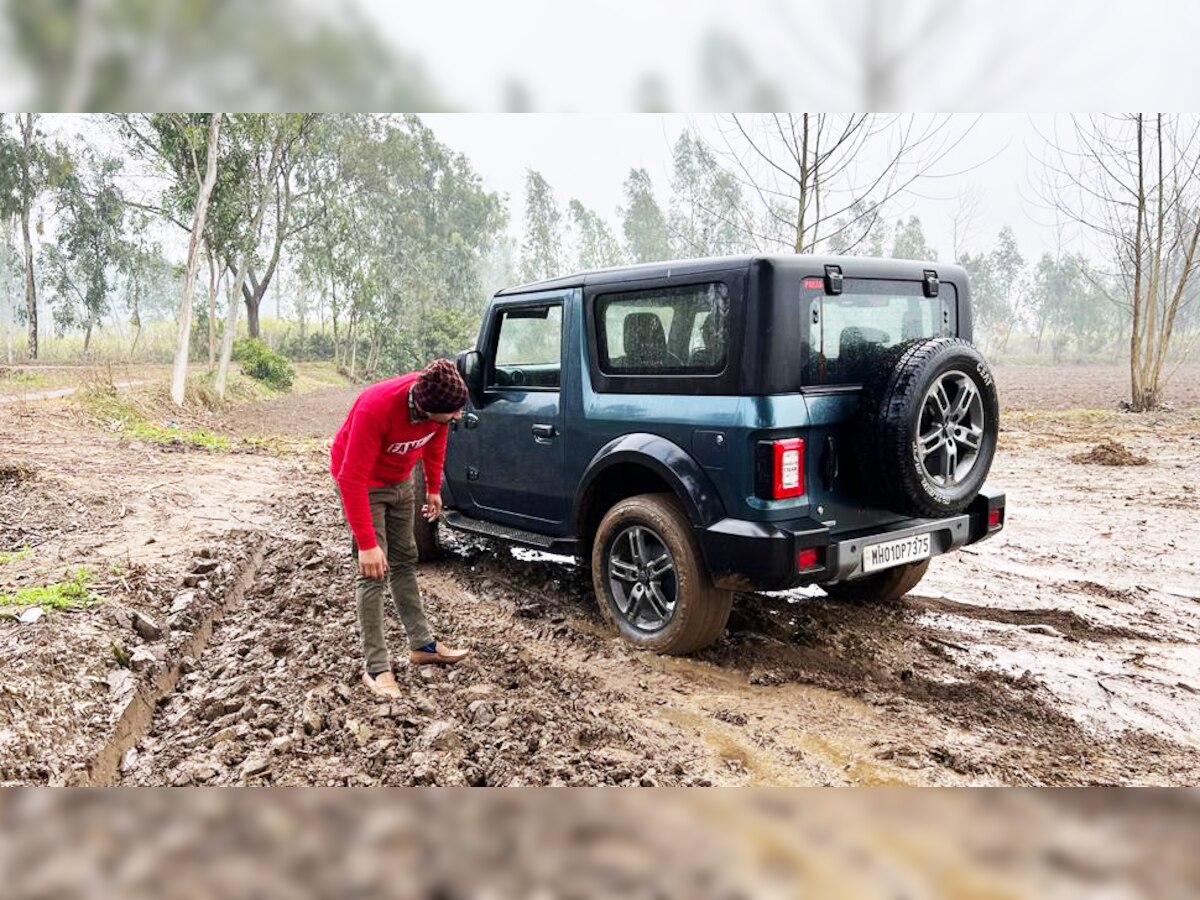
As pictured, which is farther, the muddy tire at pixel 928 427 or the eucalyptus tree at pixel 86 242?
the eucalyptus tree at pixel 86 242

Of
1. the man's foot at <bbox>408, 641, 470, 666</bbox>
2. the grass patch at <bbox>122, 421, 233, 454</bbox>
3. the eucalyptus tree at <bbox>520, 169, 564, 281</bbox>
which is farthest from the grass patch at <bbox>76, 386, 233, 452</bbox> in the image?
the eucalyptus tree at <bbox>520, 169, 564, 281</bbox>

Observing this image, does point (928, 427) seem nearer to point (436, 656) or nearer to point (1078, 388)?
point (436, 656)

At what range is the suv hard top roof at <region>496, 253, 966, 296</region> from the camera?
3.59m

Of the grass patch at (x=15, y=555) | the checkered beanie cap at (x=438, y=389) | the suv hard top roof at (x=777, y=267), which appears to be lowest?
the grass patch at (x=15, y=555)

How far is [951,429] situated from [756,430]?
95cm

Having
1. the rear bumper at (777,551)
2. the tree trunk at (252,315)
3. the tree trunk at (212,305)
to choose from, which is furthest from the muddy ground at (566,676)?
the tree trunk at (252,315)

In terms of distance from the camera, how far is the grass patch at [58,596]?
4164 mm

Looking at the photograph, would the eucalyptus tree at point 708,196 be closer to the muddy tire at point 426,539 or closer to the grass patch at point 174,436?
the muddy tire at point 426,539

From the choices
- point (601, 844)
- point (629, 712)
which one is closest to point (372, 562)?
point (629, 712)

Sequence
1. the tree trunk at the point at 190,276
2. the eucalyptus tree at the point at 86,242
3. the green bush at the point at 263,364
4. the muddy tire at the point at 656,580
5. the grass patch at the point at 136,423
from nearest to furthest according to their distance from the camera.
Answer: the muddy tire at the point at 656,580
the grass patch at the point at 136,423
the tree trunk at the point at 190,276
the eucalyptus tree at the point at 86,242
the green bush at the point at 263,364

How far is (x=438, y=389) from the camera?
11.0ft

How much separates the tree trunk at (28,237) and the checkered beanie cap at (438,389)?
1358 centimetres

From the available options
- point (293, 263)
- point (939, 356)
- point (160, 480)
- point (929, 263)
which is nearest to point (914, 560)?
point (939, 356)

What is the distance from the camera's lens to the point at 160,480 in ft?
25.9
